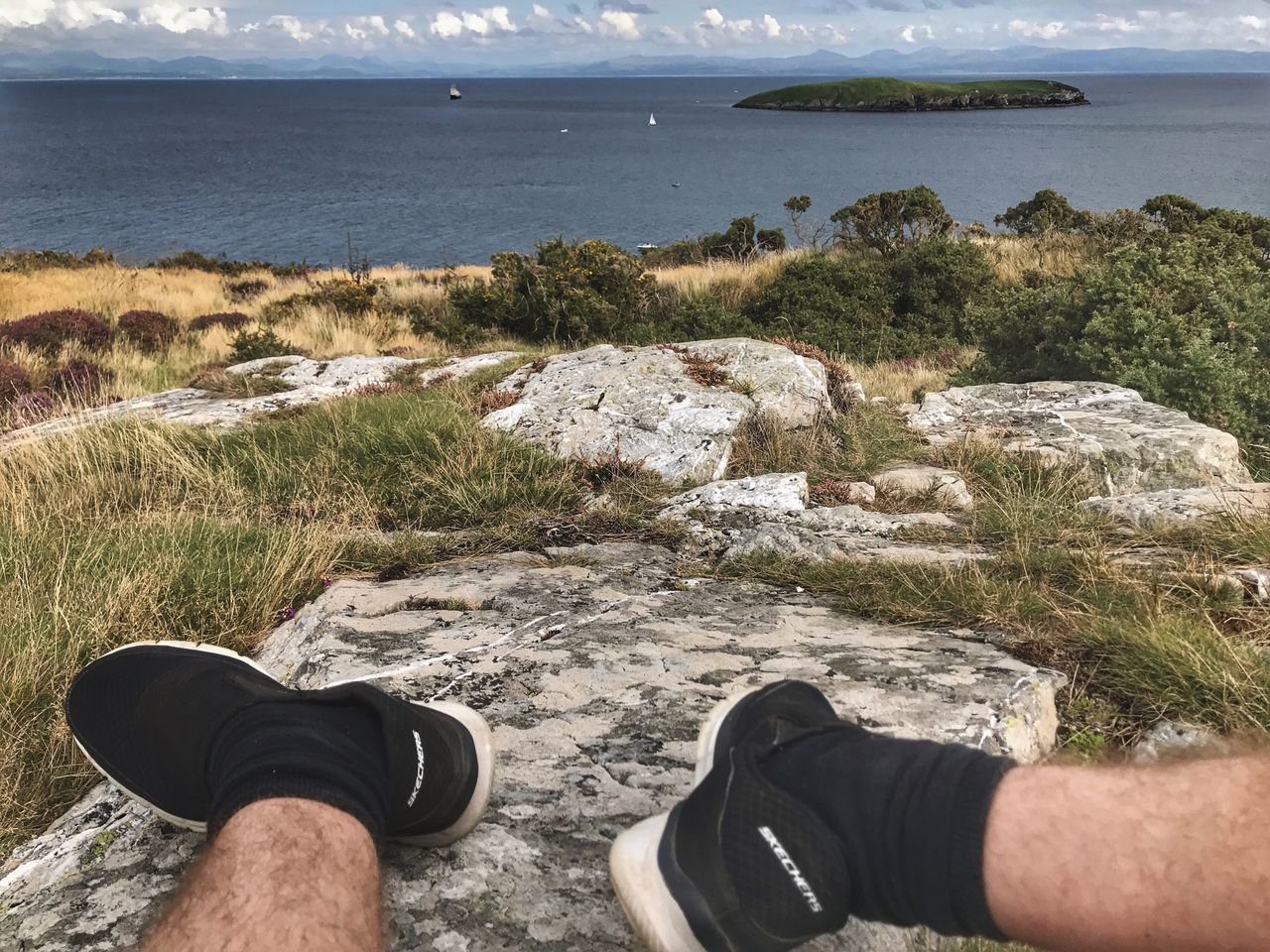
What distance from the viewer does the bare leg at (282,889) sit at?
133 cm

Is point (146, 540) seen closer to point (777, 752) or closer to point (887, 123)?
point (777, 752)

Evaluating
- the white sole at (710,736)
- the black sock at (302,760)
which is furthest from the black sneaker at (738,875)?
the black sock at (302,760)

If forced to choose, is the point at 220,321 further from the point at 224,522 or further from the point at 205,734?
the point at 205,734

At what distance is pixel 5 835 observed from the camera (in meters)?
2.21

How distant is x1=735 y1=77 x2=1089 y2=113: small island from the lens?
129 m

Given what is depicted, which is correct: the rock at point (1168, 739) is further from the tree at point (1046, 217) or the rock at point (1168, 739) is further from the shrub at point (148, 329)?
the tree at point (1046, 217)

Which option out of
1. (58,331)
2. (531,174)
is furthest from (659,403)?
(531,174)

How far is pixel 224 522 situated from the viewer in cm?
419

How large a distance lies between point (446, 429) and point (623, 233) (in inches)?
1500

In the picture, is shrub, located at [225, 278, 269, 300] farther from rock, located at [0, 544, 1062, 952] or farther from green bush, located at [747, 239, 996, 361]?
rock, located at [0, 544, 1062, 952]

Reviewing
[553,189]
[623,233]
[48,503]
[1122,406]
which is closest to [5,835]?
[48,503]

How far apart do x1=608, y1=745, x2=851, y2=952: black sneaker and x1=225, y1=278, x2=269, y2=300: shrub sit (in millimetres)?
20462

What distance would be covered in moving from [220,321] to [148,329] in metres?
1.42

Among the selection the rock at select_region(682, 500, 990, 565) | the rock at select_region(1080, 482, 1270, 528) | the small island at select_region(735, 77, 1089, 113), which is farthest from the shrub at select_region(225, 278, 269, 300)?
the small island at select_region(735, 77, 1089, 113)
